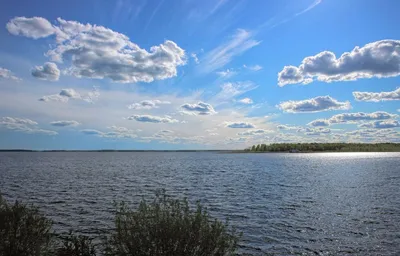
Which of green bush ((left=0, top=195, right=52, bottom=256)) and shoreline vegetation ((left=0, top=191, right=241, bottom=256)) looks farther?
green bush ((left=0, top=195, right=52, bottom=256))

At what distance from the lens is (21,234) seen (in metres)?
12.0

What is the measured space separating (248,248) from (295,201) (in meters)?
20.2

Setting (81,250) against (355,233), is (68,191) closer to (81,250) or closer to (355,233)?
(81,250)

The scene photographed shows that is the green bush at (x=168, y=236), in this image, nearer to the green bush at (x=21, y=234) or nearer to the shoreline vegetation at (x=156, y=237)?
the shoreline vegetation at (x=156, y=237)

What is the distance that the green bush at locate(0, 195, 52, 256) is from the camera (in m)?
11.5

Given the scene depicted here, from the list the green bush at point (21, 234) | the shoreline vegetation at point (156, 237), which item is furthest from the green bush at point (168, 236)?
the green bush at point (21, 234)

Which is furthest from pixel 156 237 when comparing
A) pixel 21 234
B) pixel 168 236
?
pixel 21 234

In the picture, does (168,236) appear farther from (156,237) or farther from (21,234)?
(21,234)

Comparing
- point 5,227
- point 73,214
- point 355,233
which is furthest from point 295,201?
point 5,227

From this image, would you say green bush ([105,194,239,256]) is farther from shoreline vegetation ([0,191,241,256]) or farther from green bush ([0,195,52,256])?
green bush ([0,195,52,256])

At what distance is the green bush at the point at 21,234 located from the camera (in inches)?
453

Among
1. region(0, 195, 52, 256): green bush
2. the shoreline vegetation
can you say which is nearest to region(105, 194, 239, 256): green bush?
the shoreline vegetation

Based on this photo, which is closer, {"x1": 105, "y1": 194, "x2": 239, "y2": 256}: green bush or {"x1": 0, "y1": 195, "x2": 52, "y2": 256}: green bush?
{"x1": 105, "y1": 194, "x2": 239, "y2": 256}: green bush

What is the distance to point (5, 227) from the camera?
39.8ft
